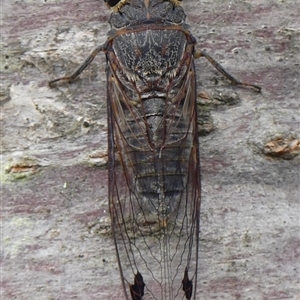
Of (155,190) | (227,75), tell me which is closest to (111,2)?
(227,75)

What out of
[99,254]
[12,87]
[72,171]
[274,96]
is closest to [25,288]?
[99,254]

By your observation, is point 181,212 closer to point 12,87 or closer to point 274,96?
point 274,96

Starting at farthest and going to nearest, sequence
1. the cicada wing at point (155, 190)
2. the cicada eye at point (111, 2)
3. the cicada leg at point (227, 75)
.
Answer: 1. the cicada eye at point (111, 2)
2. the cicada leg at point (227, 75)
3. the cicada wing at point (155, 190)

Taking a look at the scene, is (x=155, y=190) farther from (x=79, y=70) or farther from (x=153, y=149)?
(x=79, y=70)

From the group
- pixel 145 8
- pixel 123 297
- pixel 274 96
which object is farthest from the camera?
pixel 145 8

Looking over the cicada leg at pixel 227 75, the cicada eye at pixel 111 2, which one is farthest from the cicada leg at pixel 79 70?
the cicada leg at pixel 227 75

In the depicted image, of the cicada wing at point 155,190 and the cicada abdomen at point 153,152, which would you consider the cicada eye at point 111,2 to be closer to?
the cicada abdomen at point 153,152

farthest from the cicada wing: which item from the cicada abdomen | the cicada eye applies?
the cicada eye
